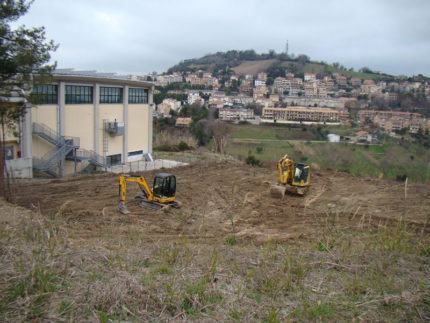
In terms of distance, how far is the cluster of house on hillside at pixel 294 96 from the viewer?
65.6m

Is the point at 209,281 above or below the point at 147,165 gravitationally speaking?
above

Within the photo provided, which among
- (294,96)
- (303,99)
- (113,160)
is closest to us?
(113,160)

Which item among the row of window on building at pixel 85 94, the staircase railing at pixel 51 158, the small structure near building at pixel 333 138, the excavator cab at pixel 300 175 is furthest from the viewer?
the small structure near building at pixel 333 138

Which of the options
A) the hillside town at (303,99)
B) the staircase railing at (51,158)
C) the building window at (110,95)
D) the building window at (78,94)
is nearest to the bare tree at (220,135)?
the hillside town at (303,99)

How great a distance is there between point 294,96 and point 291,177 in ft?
310

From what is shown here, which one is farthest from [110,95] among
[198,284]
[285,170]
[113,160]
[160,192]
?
[198,284]

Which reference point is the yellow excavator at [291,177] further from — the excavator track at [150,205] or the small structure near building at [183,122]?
the small structure near building at [183,122]

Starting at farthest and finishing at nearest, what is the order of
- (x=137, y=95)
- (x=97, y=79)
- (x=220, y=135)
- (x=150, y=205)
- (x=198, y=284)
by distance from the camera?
(x=220, y=135) → (x=137, y=95) → (x=97, y=79) → (x=150, y=205) → (x=198, y=284)

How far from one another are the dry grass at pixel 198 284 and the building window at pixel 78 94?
24.4 meters

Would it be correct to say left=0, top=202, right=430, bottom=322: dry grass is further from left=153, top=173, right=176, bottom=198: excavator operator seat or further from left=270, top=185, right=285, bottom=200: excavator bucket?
left=270, top=185, right=285, bottom=200: excavator bucket

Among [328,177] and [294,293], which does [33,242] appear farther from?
[328,177]

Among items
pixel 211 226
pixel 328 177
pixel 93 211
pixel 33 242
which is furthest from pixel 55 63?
pixel 328 177

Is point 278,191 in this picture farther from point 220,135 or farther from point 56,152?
point 220,135

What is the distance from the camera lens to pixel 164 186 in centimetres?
1717
